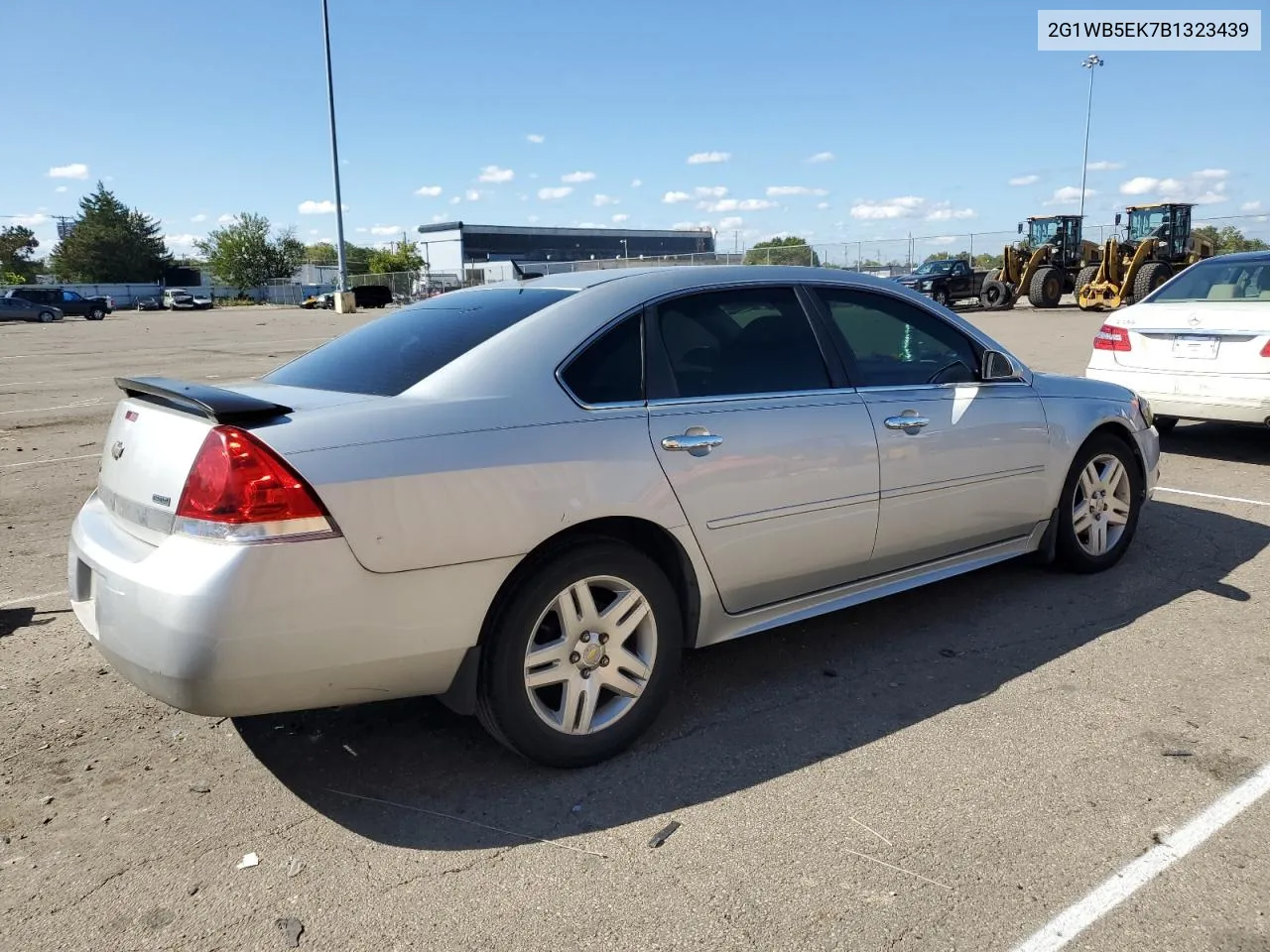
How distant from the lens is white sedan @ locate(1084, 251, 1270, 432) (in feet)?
23.2

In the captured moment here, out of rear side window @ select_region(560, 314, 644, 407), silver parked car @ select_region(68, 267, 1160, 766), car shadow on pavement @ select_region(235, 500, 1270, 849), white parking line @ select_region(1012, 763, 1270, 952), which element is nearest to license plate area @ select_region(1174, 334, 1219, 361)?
car shadow on pavement @ select_region(235, 500, 1270, 849)

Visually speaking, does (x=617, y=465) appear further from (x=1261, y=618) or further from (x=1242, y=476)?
(x=1242, y=476)

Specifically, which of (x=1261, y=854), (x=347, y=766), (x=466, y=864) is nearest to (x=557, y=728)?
(x=466, y=864)

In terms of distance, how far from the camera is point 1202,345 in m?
7.34

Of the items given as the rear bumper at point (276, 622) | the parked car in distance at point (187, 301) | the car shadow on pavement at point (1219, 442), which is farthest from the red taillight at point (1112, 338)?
the parked car in distance at point (187, 301)

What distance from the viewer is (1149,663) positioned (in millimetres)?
3867

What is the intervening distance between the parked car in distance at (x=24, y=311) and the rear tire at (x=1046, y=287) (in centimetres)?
4377

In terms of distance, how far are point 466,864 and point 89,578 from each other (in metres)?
1.47

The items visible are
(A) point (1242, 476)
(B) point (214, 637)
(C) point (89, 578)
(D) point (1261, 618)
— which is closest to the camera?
(B) point (214, 637)

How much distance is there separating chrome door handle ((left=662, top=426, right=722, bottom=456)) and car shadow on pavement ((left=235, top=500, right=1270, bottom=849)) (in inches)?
38.6

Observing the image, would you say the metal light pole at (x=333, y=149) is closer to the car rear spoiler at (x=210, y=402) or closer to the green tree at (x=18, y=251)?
the car rear spoiler at (x=210, y=402)

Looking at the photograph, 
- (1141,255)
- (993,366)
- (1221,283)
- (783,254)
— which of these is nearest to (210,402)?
(993,366)

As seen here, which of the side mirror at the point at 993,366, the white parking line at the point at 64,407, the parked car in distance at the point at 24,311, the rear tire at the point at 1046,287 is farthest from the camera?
the parked car in distance at the point at 24,311

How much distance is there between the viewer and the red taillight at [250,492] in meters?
2.56
